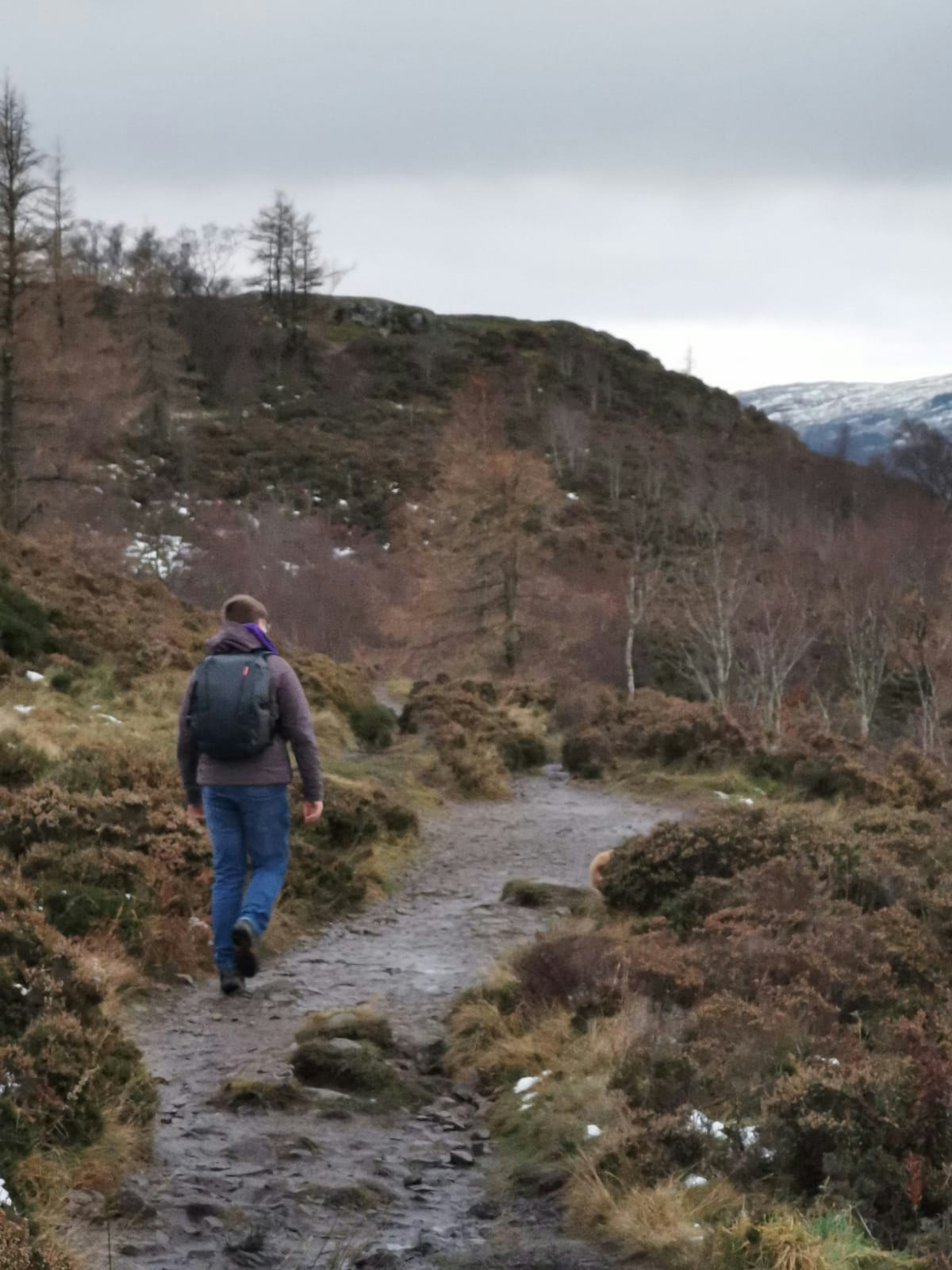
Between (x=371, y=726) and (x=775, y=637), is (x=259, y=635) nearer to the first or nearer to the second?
(x=371, y=726)

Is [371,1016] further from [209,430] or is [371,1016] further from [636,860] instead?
[209,430]

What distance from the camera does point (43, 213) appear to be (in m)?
29.9

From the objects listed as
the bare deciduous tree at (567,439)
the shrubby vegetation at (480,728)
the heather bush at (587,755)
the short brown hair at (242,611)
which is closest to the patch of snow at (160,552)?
the shrubby vegetation at (480,728)

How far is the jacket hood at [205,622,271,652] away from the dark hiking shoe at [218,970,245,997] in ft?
5.53

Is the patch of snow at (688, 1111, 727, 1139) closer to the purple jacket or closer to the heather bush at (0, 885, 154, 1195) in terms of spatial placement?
the heather bush at (0, 885, 154, 1195)

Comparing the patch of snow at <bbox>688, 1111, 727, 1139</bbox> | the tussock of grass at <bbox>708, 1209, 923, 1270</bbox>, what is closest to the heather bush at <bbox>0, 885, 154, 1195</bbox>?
the patch of snow at <bbox>688, 1111, 727, 1139</bbox>

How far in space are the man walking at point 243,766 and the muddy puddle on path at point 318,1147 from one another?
0.49 metres

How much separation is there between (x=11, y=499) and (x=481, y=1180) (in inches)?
994

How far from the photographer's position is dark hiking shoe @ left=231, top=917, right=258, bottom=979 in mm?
6375

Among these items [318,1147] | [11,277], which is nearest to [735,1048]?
[318,1147]

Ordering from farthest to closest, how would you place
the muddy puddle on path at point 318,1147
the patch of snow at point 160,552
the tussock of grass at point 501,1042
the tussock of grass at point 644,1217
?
the patch of snow at point 160,552 → the tussock of grass at point 501,1042 → the muddy puddle on path at point 318,1147 → the tussock of grass at point 644,1217

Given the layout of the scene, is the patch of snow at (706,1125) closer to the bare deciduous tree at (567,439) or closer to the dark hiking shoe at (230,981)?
the dark hiking shoe at (230,981)

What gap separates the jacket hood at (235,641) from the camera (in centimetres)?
645

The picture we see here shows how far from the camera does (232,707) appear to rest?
6.20 m
